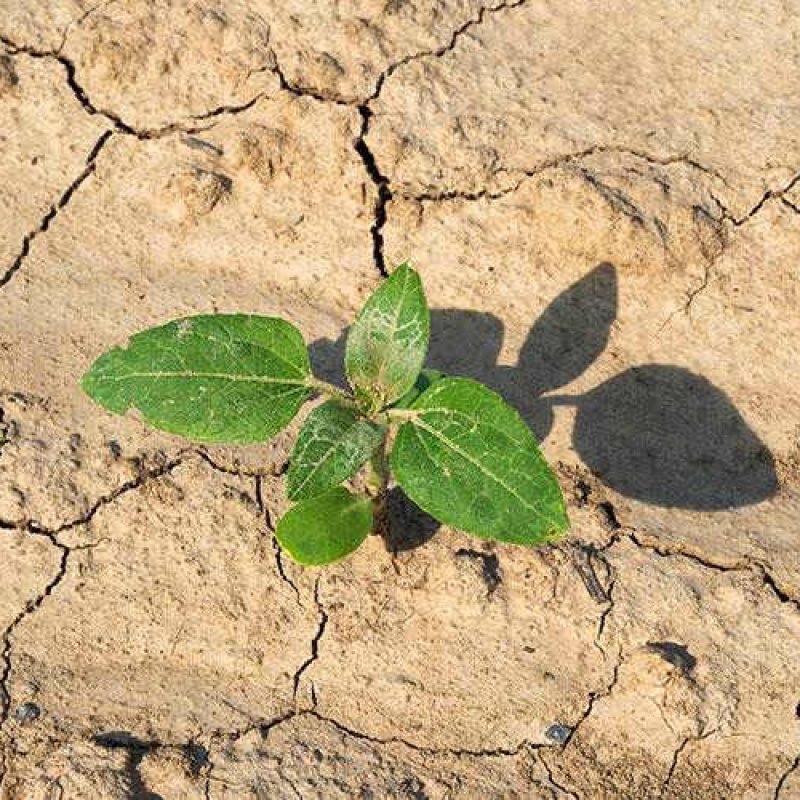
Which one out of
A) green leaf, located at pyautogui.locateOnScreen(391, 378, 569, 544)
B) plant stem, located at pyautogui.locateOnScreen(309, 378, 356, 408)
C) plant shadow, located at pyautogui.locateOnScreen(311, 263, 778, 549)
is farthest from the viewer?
plant shadow, located at pyautogui.locateOnScreen(311, 263, 778, 549)

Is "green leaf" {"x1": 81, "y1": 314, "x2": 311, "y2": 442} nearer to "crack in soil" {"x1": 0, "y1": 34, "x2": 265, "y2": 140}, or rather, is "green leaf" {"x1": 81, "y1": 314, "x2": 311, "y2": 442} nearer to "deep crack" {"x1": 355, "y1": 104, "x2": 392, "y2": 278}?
"deep crack" {"x1": 355, "y1": 104, "x2": 392, "y2": 278}

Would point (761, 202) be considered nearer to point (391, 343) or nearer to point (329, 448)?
point (391, 343)

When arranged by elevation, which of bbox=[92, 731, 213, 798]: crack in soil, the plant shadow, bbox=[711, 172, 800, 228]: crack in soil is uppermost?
bbox=[711, 172, 800, 228]: crack in soil

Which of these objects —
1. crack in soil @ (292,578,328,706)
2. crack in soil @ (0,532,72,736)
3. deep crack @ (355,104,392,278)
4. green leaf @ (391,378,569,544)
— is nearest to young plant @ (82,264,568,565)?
green leaf @ (391,378,569,544)

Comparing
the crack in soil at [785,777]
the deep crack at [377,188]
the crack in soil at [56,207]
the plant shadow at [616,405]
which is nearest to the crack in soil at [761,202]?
the plant shadow at [616,405]

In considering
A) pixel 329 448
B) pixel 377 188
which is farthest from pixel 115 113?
pixel 329 448

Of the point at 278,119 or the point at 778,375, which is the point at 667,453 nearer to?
the point at 778,375
